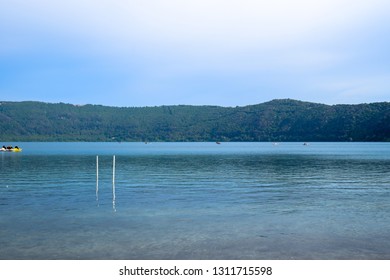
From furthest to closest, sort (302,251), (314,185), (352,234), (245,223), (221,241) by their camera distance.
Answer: (314,185), (245,223), (352,234), (221,241), (302,251)

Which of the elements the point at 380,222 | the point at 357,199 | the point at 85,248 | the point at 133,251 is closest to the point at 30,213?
the point at 85,248

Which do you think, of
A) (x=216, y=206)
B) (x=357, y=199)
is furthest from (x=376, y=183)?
(x=216, y=206)

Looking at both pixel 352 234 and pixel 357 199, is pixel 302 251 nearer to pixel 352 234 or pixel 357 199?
pixel 352 234

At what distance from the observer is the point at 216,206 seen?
29812 mm

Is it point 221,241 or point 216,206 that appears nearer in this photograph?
point 221,241

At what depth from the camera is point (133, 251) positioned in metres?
17.8

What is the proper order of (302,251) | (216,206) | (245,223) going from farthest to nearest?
1. (216,206)
2. (245,223)
3. (302,251)

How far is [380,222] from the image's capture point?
936 inches

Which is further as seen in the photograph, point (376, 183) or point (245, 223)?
point (376, 183)

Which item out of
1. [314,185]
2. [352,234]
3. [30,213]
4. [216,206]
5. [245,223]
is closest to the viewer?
[352,234]

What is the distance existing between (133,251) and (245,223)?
25.6 feet

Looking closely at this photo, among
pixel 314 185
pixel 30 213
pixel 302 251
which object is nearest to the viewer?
pixel 302 251
